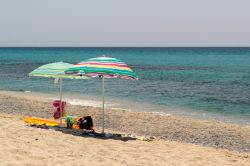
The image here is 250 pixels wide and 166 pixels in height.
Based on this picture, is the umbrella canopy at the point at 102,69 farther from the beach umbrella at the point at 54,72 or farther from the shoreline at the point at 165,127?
the shoreline at the point at 165,127

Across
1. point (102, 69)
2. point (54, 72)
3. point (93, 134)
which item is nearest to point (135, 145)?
point (93, 134)

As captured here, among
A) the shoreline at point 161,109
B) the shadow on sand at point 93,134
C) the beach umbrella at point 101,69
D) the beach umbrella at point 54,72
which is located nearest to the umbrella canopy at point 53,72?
the beach umbrella at point 54,72

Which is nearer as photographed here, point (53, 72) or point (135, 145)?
point (135, 145)

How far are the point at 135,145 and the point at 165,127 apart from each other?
472 cm

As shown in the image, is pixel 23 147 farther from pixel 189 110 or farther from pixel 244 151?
pixel 189 110

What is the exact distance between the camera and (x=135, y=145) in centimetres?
1184

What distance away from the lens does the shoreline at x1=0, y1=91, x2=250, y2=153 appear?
14420 mm

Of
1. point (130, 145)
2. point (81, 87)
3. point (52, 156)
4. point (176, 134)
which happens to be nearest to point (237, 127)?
point (176, 134)

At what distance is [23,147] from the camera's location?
9719 millimetres

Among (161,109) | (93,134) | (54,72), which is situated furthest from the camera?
(161,109)

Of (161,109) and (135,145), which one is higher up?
(135,145)

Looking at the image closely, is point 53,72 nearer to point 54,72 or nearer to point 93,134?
point 54,72

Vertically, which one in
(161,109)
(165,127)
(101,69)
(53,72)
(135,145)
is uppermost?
(101,69)

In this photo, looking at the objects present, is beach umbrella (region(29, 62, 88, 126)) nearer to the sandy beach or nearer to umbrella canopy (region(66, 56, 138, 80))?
umbrella canopy (region(66, 56, 138, 80))
